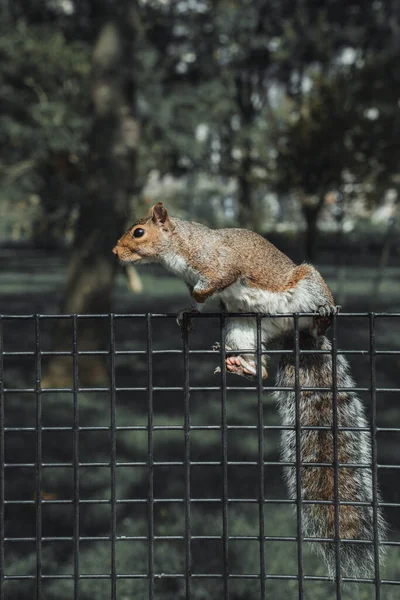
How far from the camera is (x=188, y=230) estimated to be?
2.24 metres

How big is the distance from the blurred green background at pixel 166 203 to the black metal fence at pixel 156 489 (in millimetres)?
24

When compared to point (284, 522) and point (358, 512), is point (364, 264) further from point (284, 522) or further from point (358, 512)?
point (358, 512)

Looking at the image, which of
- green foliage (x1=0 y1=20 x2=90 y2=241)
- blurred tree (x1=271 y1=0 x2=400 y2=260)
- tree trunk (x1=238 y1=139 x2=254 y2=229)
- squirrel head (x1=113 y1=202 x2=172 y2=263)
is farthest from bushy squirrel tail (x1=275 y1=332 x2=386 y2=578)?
tree trunk (x1=238 y1=139 x2=254 y2=229)

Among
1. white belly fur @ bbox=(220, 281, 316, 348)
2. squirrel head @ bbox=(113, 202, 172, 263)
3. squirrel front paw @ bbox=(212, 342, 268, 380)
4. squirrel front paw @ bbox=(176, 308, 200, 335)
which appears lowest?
squirrel front paw @ bbox=(212, 342, 268, 380)

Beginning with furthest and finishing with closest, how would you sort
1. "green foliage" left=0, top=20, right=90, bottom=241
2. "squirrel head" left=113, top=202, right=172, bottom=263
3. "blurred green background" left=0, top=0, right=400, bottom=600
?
"green foliage" left=0, top=20, right=90, bottom=241
"blurred green background" left=0, top=0, right=400, bottom=600
"squirrel head" left=113, top=202, right=172, bottom=263

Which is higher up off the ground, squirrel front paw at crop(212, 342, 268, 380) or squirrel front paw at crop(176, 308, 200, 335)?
squirrel front paw at crop(176, 308, 200, 335)

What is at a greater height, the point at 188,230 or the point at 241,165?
the point at 241,165

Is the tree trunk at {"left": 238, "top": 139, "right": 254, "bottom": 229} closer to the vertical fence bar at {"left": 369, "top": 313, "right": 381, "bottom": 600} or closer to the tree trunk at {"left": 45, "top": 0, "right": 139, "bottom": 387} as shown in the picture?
the tree trunk at {"left": 45, "top": 0, "right": 139, "bottom": 387}

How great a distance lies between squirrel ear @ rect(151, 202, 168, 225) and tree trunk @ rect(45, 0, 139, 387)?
6.19 metres

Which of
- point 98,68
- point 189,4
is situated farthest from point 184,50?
point 98,68

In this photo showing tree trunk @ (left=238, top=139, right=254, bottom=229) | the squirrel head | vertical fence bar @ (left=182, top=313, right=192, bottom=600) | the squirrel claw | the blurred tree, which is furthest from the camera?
tree trunk @ (left=238, top=139, right=254, bottom=229)

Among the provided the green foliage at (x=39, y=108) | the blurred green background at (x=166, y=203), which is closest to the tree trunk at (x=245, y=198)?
the blurred green background at (x=166, y=203)

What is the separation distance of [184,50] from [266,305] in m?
23.6

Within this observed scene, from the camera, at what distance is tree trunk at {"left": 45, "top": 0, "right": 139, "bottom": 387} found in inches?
330
